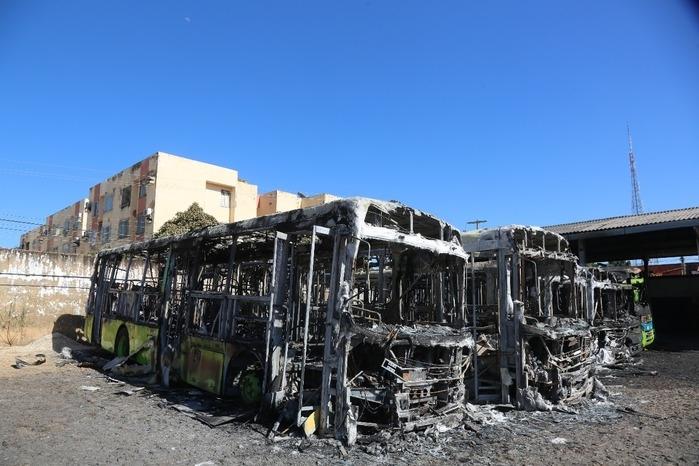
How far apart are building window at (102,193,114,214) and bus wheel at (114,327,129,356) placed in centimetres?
2729

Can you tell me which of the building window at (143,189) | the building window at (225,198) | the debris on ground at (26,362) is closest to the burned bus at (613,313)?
the debris on ground at (26,362)

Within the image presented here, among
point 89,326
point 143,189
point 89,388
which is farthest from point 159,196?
point 89,388

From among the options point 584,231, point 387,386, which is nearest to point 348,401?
point 387,386

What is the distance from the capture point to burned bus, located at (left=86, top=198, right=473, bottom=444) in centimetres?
604

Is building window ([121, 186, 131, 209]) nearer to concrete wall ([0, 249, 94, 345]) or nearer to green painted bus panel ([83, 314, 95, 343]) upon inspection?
concrete wall ([0, 249, 94, 345])

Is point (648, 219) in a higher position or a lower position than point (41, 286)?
higher

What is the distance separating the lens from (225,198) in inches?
1387

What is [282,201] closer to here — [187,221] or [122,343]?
[187,221]

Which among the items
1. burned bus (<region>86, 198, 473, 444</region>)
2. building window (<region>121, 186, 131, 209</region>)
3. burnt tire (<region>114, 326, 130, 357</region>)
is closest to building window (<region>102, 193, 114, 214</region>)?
building window (<region>121, 186, 131, 209</region>)

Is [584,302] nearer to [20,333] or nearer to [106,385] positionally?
[106,385]

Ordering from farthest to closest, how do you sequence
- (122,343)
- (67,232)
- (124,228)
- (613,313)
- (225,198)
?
(67,232) → (225,198) → (124,228) → (613,313) → (122,343)

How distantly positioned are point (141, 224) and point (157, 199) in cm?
241

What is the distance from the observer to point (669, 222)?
16953 mm

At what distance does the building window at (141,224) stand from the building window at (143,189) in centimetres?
137
